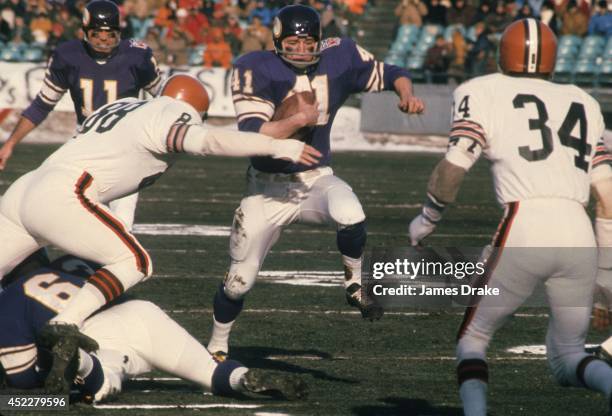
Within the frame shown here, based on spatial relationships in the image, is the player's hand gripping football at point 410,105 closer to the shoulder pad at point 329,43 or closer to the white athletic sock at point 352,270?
the shoulder pad at point 329,43

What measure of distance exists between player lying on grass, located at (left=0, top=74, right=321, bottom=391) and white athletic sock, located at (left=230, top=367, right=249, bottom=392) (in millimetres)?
597

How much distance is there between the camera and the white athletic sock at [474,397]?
4.74 metres

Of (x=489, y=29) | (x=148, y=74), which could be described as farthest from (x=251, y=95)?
(x=489, y=29)

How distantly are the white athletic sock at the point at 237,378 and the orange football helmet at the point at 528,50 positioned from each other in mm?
1666

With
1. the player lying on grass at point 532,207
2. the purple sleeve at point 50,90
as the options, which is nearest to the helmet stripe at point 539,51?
the player lying on grass at point 532,207

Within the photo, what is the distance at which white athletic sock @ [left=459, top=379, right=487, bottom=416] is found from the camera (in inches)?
187

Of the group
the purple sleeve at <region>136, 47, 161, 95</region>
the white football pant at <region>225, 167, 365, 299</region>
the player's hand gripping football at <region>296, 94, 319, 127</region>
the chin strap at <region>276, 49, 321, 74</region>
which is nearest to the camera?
the player's hand gripping football at <region>296, 94, 319, 127</region>

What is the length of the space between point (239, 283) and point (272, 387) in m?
1.29

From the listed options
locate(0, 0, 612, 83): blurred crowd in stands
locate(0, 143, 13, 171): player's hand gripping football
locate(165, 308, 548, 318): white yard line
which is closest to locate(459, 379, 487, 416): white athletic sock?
locate(165, 308, 548, 318): white yard line

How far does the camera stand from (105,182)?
5.96 meters

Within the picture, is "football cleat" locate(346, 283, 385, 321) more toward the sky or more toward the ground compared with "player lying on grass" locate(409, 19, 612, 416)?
more toward the ground

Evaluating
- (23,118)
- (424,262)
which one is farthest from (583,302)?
(23,118)

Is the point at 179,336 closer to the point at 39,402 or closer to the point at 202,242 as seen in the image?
the point at 39,402

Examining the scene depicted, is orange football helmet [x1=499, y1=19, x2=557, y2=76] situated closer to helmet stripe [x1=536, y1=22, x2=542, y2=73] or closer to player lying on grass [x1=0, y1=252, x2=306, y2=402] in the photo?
helmet stripe [x1=536, y1=22, x2=542, y2=73]
